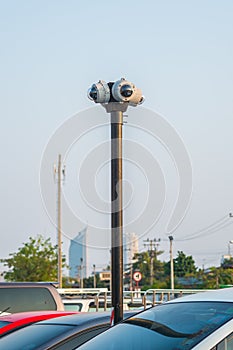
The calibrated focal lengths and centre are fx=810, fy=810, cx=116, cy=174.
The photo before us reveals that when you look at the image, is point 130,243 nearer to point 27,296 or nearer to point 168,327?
point 27,296

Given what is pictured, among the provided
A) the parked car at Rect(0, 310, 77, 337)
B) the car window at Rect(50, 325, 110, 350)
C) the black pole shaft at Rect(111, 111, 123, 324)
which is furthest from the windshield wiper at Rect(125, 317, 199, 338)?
the parked car at Rect(0, 310, 77, 337)

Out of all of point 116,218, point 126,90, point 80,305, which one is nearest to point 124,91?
point 126,90

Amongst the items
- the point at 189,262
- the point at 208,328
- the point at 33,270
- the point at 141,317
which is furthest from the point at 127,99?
the point at 189,262

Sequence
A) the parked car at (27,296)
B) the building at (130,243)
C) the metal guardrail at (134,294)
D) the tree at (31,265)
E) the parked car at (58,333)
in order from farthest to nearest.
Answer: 1. the tree at (31,265)
2. the parked car at (27,296)
3. the metal guardrail at (134,294)
4. the building at (130,243)
5. the parked car at (58,333)

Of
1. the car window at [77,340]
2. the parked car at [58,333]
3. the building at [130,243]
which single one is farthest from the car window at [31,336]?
the building at [130,243]

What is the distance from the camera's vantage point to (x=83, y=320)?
8.66m

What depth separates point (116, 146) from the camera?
943cm

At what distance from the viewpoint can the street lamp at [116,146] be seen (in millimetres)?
9062

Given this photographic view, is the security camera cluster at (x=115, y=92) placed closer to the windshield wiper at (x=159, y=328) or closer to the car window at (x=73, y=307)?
the windshield wiper at (x=159, y=328)

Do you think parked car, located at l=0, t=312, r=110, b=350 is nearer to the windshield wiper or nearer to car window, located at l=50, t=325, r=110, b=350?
car window, located at l=50, t=325, r=110, b=350

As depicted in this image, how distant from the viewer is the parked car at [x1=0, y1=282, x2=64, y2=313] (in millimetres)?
13953

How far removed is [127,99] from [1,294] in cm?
594

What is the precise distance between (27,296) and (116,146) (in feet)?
17.8

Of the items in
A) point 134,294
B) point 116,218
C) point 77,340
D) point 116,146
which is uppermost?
point 116,146
